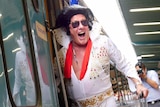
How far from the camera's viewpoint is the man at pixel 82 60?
181 cm

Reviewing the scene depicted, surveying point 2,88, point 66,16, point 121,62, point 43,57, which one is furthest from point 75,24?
point 2,88

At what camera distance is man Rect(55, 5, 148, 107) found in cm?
181

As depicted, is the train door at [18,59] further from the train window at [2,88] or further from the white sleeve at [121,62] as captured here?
the white sleeve at [121,62]

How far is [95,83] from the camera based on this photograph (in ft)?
6.01

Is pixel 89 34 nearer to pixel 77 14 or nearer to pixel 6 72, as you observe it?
pixel 77 14

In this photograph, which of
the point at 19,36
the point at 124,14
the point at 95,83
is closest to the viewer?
the point at 19,36

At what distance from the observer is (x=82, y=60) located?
6.04ft

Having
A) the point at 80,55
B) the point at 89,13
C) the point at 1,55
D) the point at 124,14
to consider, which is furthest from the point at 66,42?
the point at 124,14

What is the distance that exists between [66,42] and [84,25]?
0.46 feet

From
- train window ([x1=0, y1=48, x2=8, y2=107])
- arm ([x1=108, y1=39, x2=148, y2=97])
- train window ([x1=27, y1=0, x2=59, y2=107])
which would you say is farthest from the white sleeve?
train window ([x1=0, y1=48, x2=8, y2=107])

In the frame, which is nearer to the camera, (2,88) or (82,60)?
(2,88)

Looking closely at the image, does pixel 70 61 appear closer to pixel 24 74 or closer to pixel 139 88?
pixel 139 88

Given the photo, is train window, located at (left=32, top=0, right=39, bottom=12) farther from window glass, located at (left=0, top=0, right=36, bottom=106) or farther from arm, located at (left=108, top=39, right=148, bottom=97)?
arm, located at (left=108, top=39, right=148, bottom=97)

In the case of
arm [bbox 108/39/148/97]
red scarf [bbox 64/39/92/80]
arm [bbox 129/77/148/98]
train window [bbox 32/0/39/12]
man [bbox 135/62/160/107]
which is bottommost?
man [bbox 135/62/160/107]
